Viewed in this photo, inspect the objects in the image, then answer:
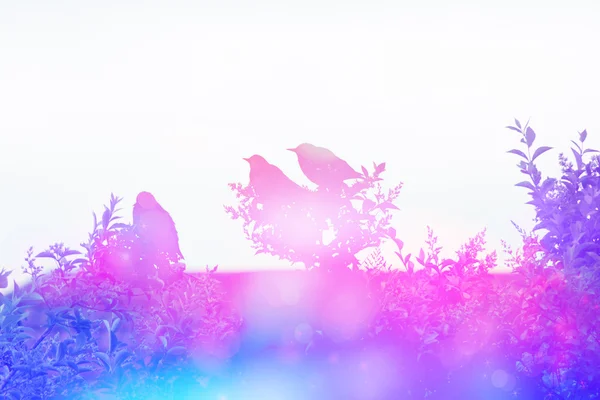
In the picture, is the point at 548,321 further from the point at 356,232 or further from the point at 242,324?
the point at 242,324

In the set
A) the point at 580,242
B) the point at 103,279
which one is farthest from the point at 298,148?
the point at 580,242

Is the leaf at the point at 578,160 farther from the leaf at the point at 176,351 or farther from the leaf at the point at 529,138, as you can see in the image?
the leaf at the point at 176,351

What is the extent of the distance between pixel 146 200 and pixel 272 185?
1.23 meters

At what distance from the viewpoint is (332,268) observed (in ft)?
16.4

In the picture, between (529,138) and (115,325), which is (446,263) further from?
(115,325)

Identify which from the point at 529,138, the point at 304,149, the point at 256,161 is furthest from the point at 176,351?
the point at 529,138


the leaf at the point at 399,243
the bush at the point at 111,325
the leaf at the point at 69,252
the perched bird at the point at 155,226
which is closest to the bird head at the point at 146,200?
the perched bird at the point at 155,226

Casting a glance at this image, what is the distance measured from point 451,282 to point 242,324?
153cm

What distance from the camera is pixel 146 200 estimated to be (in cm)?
571

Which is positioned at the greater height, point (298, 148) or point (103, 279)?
point (298, 148)

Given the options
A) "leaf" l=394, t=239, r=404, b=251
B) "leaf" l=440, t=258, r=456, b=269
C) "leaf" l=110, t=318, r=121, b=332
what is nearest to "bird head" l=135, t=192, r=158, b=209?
"leaf" l=110, t=318, r=121, b=332

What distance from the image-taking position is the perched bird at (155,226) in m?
5.18

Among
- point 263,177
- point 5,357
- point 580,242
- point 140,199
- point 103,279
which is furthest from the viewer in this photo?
point 140,199

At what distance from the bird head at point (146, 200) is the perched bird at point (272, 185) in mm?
1003
